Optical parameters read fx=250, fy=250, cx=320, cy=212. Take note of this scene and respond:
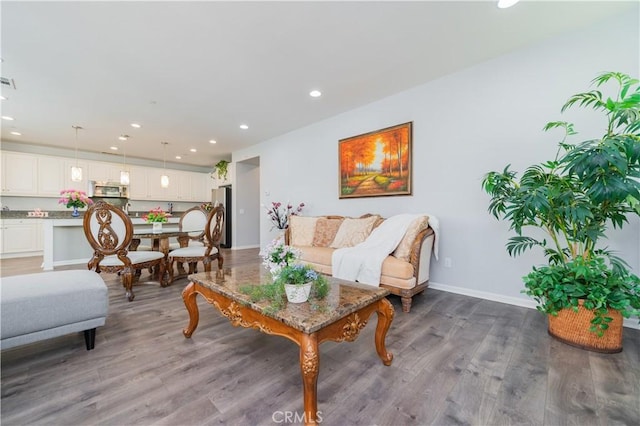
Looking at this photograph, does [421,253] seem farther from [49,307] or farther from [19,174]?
[19,174]

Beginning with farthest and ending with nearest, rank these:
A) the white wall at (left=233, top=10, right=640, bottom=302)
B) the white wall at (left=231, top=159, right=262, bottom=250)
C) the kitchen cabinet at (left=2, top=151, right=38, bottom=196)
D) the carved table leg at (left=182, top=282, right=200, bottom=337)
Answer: the white wall at (left=231, top=159, right=262, bottom=250)
the kitchen cabinet at (left=2, top=151, right=38, bottom=196)
the white wall at (left=233, top=10, right=640, bottom=302)
the carved table leg at (left=182, top=282, right=200, bottom=337)

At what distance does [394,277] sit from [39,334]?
2.76 metres

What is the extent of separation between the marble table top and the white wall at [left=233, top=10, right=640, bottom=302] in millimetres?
1909

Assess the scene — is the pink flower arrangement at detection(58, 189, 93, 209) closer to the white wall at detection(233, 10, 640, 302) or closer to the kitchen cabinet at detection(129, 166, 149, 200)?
the kitchen cabinet at detection(129, 166, 149, 200)

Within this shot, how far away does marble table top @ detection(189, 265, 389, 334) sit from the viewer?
3.93ft

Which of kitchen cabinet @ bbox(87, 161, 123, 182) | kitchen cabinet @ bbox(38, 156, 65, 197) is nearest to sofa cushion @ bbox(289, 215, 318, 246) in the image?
kitchen cabinet @ bbox(87, 161, 123, 182)

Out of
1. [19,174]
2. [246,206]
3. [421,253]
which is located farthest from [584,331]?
[19,174]

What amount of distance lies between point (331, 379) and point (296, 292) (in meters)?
0.57

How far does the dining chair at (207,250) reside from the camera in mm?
3432

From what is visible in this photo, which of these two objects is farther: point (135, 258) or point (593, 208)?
point (135, 258)

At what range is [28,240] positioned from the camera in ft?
18.2

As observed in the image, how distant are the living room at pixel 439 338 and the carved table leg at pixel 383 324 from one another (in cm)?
8

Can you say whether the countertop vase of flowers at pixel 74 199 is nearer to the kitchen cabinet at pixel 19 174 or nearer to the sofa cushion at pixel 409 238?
the kitchen cabinet at pixel 19 174

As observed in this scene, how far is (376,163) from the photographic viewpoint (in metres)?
3.82
